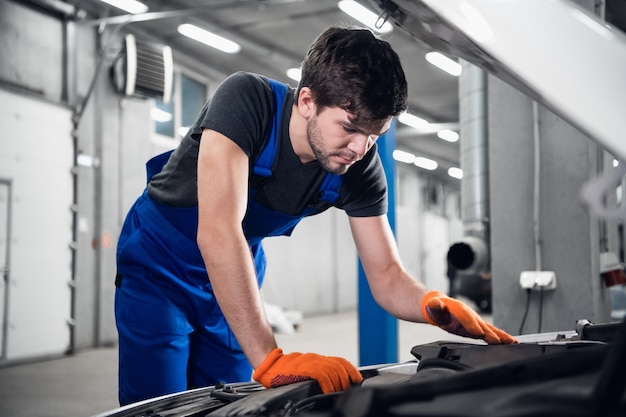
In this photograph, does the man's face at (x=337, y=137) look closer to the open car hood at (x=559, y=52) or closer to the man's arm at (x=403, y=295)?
the man's arm at (x=403, y=295)

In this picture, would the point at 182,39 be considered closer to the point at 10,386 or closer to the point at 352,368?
the point at 10,386

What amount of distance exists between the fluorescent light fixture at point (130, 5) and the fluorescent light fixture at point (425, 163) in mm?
9318

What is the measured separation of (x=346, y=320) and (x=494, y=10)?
888 cm

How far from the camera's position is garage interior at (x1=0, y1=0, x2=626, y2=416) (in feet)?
9.68

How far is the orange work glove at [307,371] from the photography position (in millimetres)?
1132

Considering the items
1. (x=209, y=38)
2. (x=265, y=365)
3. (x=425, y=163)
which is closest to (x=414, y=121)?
(x=425, y=163)

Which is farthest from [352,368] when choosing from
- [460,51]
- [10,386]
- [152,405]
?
[10,386]

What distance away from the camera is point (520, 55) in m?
0.80

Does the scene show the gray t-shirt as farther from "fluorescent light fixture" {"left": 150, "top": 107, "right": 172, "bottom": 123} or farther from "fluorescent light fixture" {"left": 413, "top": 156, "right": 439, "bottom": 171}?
"fluorescent light fixture" {"left": 413, "top": 156, "right": 439, "bottom": 171}

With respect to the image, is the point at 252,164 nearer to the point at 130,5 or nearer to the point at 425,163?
the point at 130,5

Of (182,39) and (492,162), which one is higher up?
(182,39)

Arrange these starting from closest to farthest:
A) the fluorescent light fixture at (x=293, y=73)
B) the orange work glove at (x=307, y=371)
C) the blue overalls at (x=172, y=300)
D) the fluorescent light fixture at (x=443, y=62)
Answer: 1. the orange work glove at (x=307, y=371)
2. the blue overalls at (x=172, y=300)
3. the fluorescent light fixture at (x=443, y=62)
4. the fluorescent light fixture at (x=293, y=73)

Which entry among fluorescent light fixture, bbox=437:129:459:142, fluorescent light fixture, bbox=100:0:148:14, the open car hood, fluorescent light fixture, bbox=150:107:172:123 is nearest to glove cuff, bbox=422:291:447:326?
the open car hood

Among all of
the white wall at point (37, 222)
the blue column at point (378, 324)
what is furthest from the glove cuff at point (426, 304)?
the white wall at point (37, 222)
